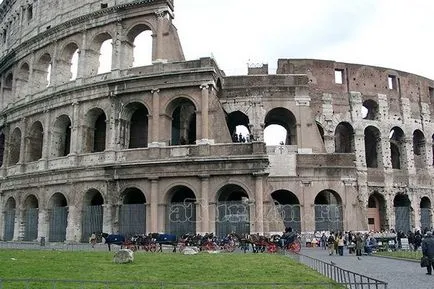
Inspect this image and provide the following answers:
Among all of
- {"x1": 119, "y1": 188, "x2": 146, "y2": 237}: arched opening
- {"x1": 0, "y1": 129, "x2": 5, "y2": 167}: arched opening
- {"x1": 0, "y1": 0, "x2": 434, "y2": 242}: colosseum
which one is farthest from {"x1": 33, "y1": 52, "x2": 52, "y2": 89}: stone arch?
{"x1": 119, "y1": 188, "x2": 146, "y2": 237}: arched opening

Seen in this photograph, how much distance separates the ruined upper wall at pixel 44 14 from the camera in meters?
25.3

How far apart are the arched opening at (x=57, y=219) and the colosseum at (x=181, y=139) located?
0.28 feet

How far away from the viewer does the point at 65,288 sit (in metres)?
8.42

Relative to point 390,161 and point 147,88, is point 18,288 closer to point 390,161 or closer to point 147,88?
point 147,88

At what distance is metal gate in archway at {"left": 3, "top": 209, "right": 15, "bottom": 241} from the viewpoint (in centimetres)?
2725

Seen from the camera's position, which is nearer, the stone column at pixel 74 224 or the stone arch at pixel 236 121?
the stone column at pixel 74 224

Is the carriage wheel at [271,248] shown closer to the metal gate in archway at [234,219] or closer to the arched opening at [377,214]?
the metal gate in archway at [234,219]

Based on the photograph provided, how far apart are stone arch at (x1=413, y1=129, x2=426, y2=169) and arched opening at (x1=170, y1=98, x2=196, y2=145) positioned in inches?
600

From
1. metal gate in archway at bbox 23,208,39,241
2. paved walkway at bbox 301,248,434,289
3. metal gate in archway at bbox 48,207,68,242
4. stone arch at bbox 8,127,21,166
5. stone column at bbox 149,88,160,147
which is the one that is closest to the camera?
paved walkway at bbox 301,248,434,289

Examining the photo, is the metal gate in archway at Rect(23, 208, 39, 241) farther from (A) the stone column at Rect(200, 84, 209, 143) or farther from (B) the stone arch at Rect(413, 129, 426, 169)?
(B) the stone arch at Rect(413, 129, 426, 169)

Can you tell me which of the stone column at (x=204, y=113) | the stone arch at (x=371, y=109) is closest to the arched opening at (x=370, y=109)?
the stone arch at (x=371, y=109)

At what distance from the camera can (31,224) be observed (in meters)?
26.2

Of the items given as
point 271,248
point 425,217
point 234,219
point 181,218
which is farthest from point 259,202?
point 425,217

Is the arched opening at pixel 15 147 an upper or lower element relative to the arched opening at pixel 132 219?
upper
